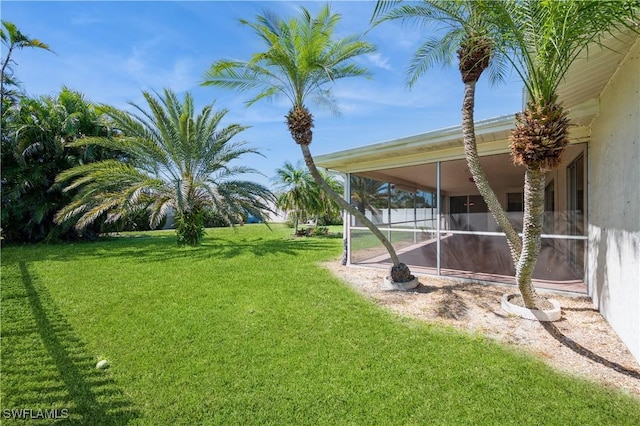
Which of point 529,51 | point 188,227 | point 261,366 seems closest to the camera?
point 261,366

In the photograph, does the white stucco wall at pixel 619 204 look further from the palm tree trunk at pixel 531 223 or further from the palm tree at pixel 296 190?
the palm tree at pixel 296 190

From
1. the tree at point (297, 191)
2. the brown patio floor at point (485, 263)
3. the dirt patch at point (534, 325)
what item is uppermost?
the tree at point (297, 191)

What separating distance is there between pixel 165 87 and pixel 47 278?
7.57 meters

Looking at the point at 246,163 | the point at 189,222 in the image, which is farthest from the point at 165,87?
the point at 189,222

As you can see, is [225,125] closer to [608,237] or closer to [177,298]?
[177,298]

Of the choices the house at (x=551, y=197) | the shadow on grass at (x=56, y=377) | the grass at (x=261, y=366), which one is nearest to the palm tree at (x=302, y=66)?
the house at (x=551, y=197)

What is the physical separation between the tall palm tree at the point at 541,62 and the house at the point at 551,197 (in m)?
0.65

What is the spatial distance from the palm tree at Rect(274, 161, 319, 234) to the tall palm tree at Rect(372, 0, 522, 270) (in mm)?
13850

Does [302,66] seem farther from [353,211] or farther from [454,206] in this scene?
[454,206]

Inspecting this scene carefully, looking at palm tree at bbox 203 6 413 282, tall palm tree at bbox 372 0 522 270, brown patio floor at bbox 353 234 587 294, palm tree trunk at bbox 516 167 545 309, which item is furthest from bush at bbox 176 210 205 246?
palm tree trunk at bbox 516 167 545 309

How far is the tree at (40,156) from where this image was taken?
12453 mm

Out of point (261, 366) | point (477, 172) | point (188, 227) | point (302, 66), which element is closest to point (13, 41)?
point (188, 227)

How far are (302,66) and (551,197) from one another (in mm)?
6934

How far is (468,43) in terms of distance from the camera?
170 inches
